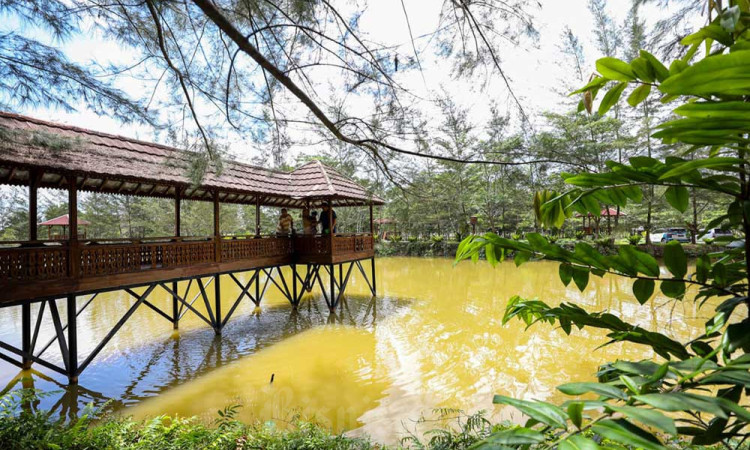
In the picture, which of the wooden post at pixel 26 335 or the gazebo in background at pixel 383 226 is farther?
the gazebo in background at pixel 383 226

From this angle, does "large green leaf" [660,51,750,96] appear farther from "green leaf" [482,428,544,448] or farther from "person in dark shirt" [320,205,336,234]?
"person in dark shirt" [320,205,336,234]

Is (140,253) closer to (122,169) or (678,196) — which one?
(122,169)

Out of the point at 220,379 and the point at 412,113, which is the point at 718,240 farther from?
the point at 220,379

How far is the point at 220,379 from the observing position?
5.52 m

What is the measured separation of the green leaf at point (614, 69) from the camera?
2.34 ft

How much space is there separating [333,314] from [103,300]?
A: 7629 mm

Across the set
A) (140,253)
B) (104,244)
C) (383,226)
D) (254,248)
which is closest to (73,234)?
(104,244)

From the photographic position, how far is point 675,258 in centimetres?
78

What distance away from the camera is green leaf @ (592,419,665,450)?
355 mm

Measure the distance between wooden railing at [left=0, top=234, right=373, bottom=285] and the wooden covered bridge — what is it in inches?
0.5

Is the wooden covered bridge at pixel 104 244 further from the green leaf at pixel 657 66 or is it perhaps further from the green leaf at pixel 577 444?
the green leaf at pixel 577 444

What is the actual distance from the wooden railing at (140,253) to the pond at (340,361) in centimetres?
167

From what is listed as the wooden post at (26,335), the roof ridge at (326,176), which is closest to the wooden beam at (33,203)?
the wooden post at (26,335)

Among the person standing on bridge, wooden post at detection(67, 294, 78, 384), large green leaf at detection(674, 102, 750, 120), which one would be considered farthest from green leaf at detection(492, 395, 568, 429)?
the person standing on bridge
